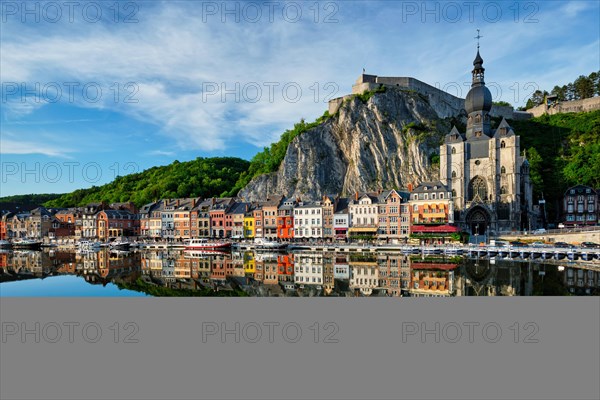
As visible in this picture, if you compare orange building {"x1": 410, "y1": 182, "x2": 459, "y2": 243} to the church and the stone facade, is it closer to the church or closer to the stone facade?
the church

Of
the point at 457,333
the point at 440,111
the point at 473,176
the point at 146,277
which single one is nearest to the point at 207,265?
the point at 146,277

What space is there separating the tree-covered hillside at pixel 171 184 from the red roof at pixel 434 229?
44.7 metres

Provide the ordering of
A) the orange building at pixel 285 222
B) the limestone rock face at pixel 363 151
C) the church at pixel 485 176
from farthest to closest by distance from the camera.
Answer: the limestone rock face at pixel 363 151
the orange building at pixel 285 222
the church at pixel 485 176

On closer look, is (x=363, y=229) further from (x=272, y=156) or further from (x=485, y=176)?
(x=272, y=156)

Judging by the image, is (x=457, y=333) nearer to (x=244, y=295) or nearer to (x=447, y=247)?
(x=244, y=295)

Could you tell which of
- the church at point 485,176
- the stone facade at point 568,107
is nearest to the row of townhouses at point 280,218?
the church at point 485,176

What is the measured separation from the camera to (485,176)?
58.3 meters

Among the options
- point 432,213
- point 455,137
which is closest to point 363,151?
point 455,137

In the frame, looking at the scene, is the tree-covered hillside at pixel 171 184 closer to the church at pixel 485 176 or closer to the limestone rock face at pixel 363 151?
the limestone rock face at pixel 363 151

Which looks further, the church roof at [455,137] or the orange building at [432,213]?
the church roof at [455,137]

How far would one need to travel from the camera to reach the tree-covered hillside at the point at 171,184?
88812 mm

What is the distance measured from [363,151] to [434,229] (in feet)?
91.5

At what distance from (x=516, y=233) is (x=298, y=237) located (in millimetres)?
27599

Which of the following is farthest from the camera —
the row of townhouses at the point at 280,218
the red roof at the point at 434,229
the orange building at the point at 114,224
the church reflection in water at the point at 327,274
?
the orange building at the point at 114,224
